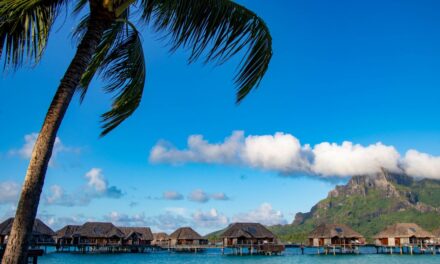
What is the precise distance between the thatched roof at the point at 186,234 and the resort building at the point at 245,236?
25.6 feet

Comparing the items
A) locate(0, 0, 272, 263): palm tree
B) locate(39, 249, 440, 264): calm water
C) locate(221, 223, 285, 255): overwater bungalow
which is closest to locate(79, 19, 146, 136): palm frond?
locate(0, 0, 272, 263): palm tree

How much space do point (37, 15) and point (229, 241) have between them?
6547 centimetres

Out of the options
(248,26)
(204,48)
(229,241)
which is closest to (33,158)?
(204,48)

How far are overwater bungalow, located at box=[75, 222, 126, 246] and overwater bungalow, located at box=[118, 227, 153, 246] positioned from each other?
2296mm

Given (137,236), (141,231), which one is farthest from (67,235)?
(141,231)

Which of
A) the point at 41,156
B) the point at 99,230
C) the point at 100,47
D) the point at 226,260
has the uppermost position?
the point at 100,47

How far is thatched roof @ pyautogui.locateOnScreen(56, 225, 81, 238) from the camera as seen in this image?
6861cm

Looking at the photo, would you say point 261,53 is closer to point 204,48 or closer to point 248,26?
point 248,26

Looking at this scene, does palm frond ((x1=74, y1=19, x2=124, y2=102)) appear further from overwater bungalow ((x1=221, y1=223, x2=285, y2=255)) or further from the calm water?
overwater bungalow ((x1=221, y1=223, x2=285, y2=255))

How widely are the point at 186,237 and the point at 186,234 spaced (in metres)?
0.67

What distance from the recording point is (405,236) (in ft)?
227

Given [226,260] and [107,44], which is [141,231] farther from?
[107,44]

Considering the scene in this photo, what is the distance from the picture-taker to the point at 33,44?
12.5 ft

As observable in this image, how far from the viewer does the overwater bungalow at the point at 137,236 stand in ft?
235
